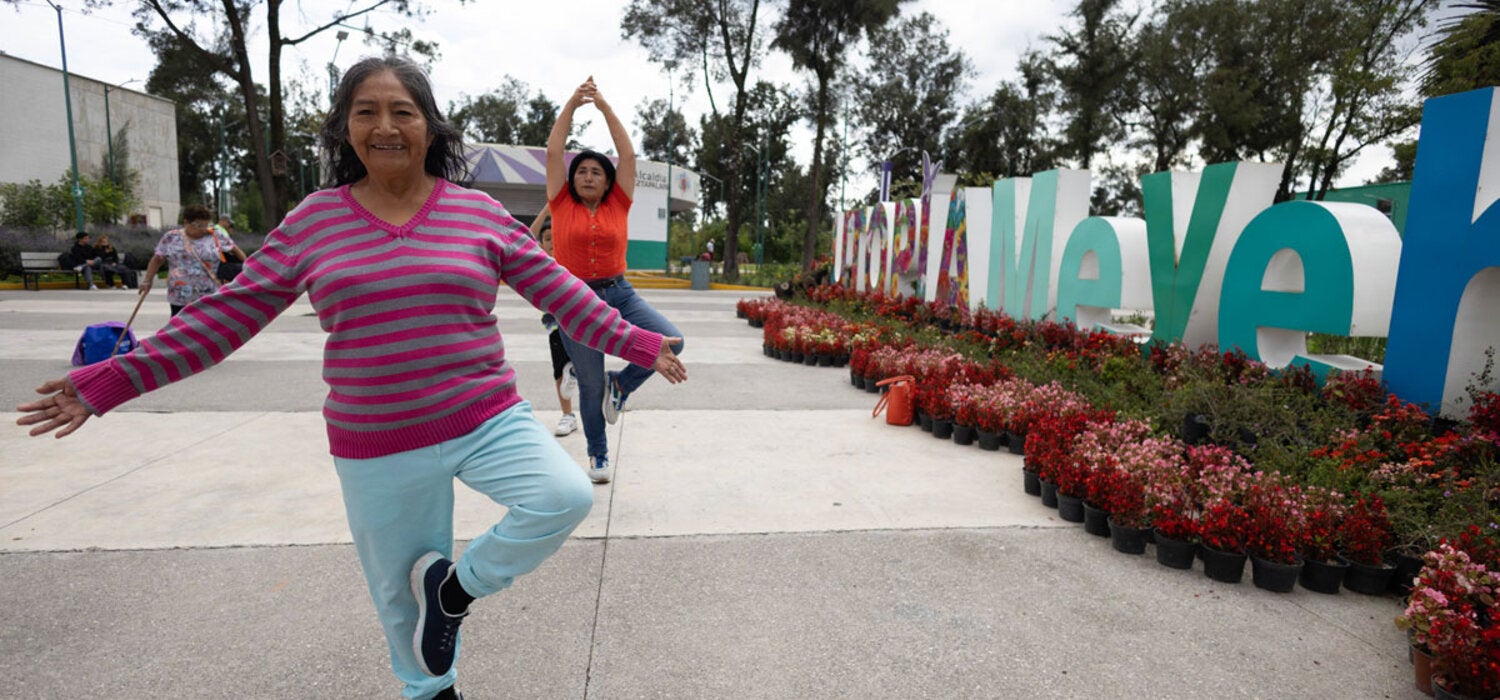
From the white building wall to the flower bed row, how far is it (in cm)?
4323

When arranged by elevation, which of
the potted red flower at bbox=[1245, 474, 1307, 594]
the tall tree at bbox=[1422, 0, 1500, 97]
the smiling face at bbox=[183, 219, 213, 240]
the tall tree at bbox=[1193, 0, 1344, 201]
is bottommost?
the potted red flower at bbox=[1245, 474, 1307, 594]

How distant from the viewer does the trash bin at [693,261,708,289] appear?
2717cm

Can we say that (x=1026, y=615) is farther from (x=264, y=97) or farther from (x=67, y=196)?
(x=264, y=97)

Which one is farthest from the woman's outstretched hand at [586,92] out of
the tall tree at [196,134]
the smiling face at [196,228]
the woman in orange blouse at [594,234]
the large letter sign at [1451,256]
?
the tall tree at [196,134]

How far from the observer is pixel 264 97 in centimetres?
5909

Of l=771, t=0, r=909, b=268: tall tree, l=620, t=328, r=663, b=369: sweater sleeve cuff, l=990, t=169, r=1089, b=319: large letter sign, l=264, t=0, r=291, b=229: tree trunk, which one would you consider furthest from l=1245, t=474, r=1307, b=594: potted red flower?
l=771, t=0, r=909, b=268: tall tree

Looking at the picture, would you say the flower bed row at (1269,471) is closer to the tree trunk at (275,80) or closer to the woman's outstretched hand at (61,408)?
the woman's outstretched hand at (61,408)

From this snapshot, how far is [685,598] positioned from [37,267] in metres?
22.2

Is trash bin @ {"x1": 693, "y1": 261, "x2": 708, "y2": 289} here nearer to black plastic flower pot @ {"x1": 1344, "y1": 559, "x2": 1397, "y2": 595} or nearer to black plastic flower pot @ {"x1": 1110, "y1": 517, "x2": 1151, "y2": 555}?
black plastic flower pot @ {"x1": 1110, "y1": 517, "x2": 1151, "y2": 555}

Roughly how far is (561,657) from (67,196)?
122 ft

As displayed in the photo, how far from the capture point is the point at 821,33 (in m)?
29.4

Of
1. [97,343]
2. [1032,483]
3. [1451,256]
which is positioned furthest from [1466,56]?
[97,343]

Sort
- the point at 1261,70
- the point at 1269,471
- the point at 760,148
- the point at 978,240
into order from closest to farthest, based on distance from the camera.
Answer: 1. the point at 1269,471
2. the point at 978,240
3. the point at 1261,70
4. the point at 760,148

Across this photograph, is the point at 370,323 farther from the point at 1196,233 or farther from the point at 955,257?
the point at 955,257
